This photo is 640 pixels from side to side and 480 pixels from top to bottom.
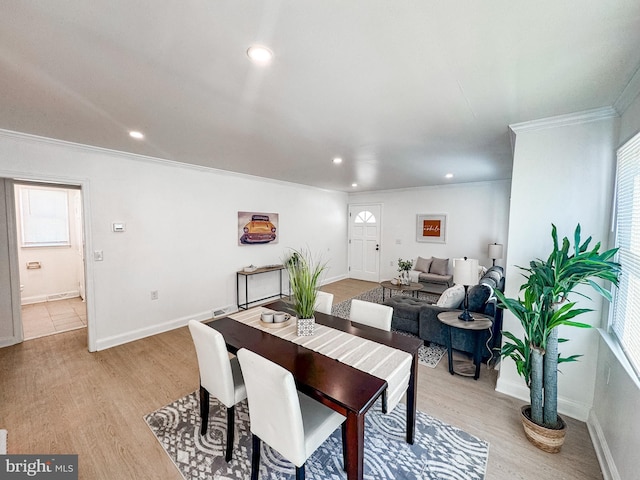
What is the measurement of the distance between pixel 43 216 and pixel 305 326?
19.8 feet

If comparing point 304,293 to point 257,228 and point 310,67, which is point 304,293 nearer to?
point 310,67

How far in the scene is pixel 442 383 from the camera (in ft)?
8.52

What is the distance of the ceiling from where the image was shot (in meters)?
1.11

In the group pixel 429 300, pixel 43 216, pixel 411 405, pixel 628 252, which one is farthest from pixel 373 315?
pixel 43 216

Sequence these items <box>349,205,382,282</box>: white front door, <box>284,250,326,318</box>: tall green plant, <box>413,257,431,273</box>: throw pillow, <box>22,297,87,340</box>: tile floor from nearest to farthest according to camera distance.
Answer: <box>284,250,326,318</box>: tall green plant, <box>22,297,87,340</box>: tile floor, <box>413,257,431,273</box>: throw pillow, <box>349,205,382,282</box>: white front door

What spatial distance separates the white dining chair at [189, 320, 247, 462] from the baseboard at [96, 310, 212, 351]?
89.7 inches

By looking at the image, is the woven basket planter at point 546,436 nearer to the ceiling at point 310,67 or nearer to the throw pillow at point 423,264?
the ceiling at point 310,67

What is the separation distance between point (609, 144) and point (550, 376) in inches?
70.1

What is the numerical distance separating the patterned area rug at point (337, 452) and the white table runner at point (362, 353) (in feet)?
1.66

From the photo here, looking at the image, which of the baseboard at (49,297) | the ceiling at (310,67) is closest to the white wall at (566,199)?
the ceiling at (310,67)

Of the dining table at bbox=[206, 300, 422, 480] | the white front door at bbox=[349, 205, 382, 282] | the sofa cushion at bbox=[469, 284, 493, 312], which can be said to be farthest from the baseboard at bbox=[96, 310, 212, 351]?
the white front door at bbox=[349, 205, 382, 282]

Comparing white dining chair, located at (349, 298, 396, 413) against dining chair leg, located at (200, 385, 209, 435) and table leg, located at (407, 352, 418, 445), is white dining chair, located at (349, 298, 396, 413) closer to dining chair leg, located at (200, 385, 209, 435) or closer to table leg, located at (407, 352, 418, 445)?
table leg, located at (407, 352, 418, 445)

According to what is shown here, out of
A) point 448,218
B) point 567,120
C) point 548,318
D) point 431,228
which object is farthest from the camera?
point 431,228

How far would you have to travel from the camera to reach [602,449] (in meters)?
1.74
